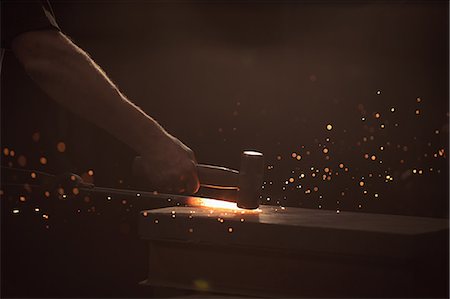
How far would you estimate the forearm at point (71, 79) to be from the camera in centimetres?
153

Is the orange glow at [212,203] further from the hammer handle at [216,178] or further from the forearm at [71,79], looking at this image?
the forearm at [71,79]

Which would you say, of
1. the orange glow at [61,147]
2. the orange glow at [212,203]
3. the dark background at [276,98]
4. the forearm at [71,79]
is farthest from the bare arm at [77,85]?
the orange glow at [61,147]

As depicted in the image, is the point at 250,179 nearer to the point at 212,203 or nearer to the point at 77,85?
the point at 212,203

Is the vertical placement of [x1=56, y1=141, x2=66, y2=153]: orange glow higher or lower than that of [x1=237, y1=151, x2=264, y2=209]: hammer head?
higher

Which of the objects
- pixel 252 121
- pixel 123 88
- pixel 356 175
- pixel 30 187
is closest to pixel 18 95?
pixel 123 88

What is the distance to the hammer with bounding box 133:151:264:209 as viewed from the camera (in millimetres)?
1787

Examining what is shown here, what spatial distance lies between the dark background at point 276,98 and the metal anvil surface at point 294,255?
3.39 ft

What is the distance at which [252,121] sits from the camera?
2.93 metres

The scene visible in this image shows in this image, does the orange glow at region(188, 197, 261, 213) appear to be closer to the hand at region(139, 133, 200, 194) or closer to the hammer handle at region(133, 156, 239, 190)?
the hammer handle at region(133, 156, 239, 190)

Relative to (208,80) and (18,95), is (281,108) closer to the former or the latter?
(208,80)

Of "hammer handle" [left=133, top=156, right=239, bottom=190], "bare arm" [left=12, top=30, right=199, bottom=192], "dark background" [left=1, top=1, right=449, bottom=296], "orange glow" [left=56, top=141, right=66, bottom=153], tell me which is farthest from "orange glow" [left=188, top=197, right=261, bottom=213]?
"orange glow" [left=56, top=141, right=66, bottom=153]

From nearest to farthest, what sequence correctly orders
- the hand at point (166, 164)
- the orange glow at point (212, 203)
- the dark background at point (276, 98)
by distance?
1. the hand at point (166, 164)
2. the orange glow at point (212, 203)
3. the dark background at point (276, 98)

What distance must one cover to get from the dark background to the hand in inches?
36.6

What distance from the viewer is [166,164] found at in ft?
5.47
